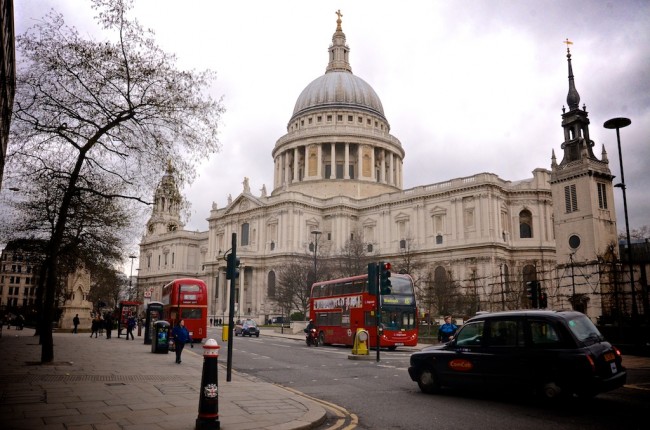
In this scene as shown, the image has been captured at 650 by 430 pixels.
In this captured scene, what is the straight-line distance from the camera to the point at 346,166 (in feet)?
273

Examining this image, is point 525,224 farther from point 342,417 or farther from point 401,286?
point 342,417

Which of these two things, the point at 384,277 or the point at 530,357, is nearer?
the point at 530,357

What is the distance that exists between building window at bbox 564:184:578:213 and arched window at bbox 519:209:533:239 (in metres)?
25.8

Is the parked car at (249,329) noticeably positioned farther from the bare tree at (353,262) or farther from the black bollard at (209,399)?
the black bollard at (209,399)

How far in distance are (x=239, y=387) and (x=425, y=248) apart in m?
55.2

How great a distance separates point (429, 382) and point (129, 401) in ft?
20.2

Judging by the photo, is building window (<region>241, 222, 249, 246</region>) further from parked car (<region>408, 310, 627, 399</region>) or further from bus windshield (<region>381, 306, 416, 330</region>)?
parked car (<region>408, 310, 627, 399</region>)

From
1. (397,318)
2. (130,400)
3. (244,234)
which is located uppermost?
(244,234)

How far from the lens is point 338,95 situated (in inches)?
3573

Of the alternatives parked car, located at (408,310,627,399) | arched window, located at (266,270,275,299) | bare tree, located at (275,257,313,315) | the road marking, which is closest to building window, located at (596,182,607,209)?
bare tree, located at (275,257,313,315)

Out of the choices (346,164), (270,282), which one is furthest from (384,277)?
(346,164)

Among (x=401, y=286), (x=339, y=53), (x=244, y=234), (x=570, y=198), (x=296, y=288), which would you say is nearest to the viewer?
(x=401, y=286)

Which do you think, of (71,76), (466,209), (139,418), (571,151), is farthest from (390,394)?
(466,209)

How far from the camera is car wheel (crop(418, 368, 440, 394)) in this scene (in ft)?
36.3
